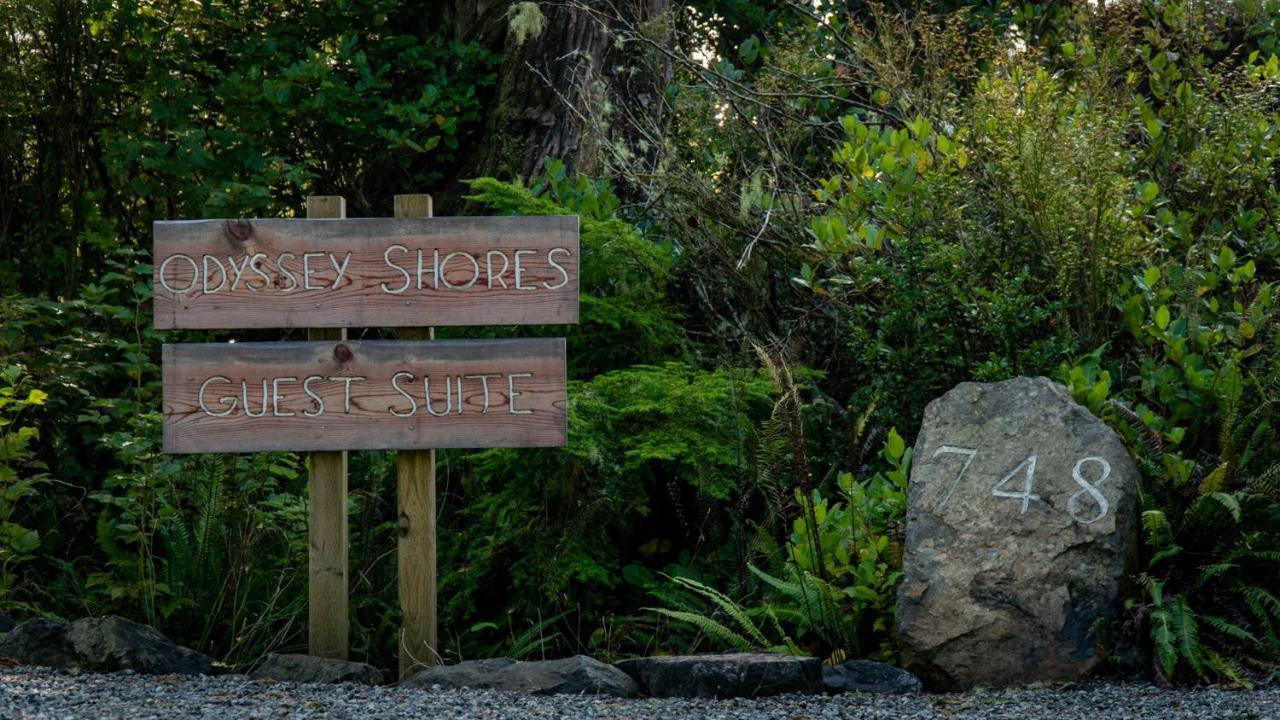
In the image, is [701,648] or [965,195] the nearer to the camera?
[701,648]

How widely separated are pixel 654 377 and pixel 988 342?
5.16 ft

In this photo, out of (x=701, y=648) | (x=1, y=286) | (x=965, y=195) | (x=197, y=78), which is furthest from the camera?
(x=197, y=78)

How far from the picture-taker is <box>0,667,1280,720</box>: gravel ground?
434cm

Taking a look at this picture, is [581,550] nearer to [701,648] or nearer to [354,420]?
[701,648]

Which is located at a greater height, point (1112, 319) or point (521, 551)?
point (1112, 319)

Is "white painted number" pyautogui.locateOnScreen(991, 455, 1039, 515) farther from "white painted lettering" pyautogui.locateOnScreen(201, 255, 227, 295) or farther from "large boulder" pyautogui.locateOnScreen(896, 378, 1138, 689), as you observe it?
"white painted lettering" pyautogui.locateOnScreen(201, 255, 227, 295)

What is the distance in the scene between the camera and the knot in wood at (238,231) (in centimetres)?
530

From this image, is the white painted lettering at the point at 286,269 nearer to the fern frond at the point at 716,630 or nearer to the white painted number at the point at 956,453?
the fern frond at the point at 716,630

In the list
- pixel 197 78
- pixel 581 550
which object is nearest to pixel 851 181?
pixel 581 550

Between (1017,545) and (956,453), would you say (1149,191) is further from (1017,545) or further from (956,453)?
(1017,545)

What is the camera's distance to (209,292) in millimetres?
5305

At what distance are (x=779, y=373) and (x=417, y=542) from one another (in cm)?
164

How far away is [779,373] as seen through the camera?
5.56 m

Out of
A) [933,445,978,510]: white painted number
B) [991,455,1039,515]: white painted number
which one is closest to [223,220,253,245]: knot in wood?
[933,445,978,510]: white painted number
